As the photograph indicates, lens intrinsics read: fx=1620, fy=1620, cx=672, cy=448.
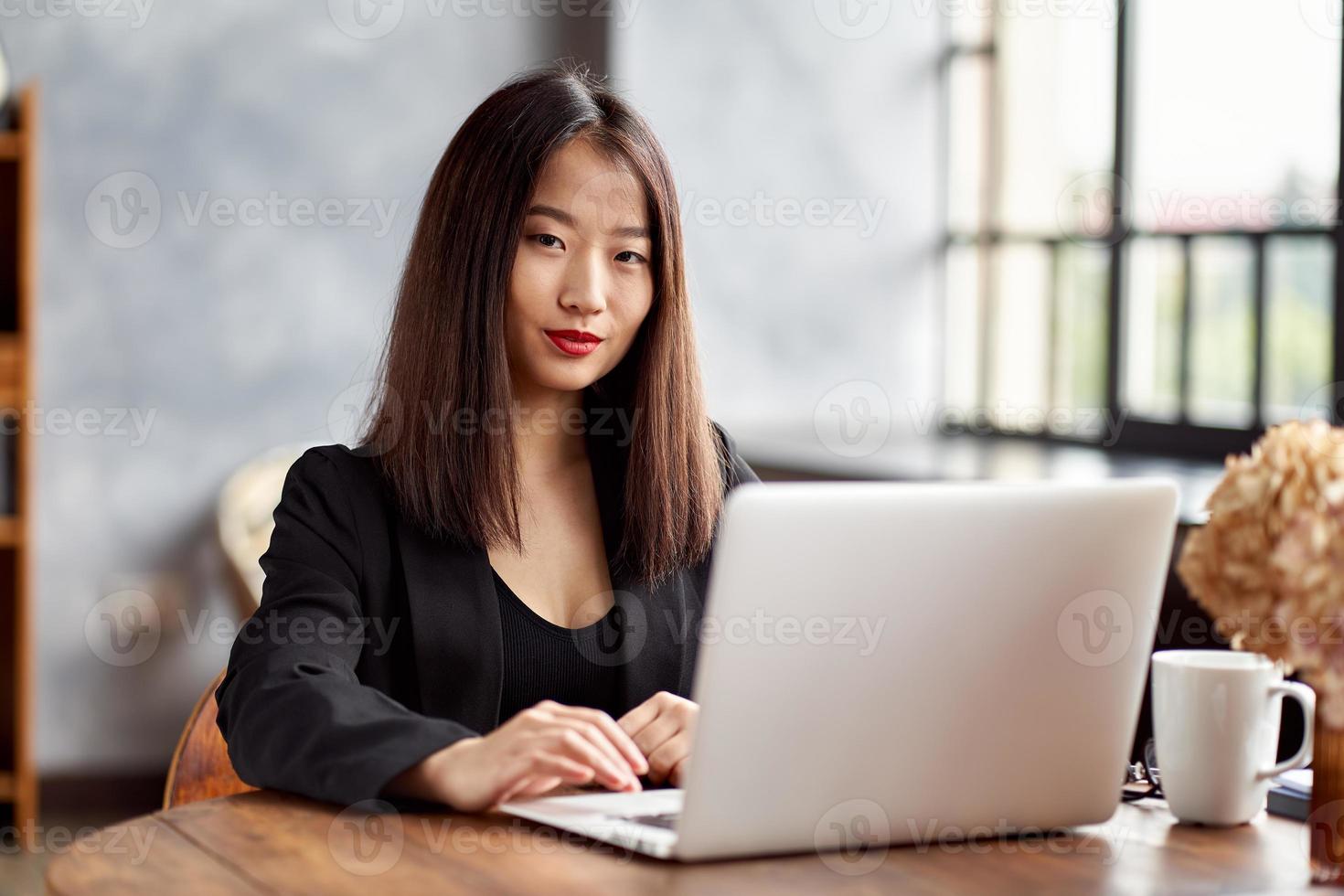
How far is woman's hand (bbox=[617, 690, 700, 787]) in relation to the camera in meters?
1.44

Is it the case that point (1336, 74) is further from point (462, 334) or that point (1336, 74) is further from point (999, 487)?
point (999, 487)

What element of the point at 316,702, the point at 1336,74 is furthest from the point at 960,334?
the point at 316,702

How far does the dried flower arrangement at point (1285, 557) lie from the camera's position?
→ 3.67ft

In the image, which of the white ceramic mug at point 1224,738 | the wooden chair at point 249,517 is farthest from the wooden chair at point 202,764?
the wooden chair at point 249,517

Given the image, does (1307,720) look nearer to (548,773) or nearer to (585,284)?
(548,773)

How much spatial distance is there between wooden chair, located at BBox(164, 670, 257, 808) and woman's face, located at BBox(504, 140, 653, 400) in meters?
0.47

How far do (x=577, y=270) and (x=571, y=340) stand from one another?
0.24 feet

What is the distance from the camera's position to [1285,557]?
1.12 metres

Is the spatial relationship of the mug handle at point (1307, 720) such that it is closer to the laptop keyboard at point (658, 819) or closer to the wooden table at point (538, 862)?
the wooden table at point (538, 862)

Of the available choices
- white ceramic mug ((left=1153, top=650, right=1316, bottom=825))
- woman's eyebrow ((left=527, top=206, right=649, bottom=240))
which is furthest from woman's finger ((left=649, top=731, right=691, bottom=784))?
woman's eyebrow ((left=527, top=206, right=649, bottom=240))

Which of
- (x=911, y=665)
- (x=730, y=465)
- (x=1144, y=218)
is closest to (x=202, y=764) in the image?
(x=730, y=465)

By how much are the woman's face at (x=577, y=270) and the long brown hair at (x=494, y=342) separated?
2 cm

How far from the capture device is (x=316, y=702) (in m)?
1.34

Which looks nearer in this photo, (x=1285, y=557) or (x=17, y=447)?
(x=1285, y=557)
